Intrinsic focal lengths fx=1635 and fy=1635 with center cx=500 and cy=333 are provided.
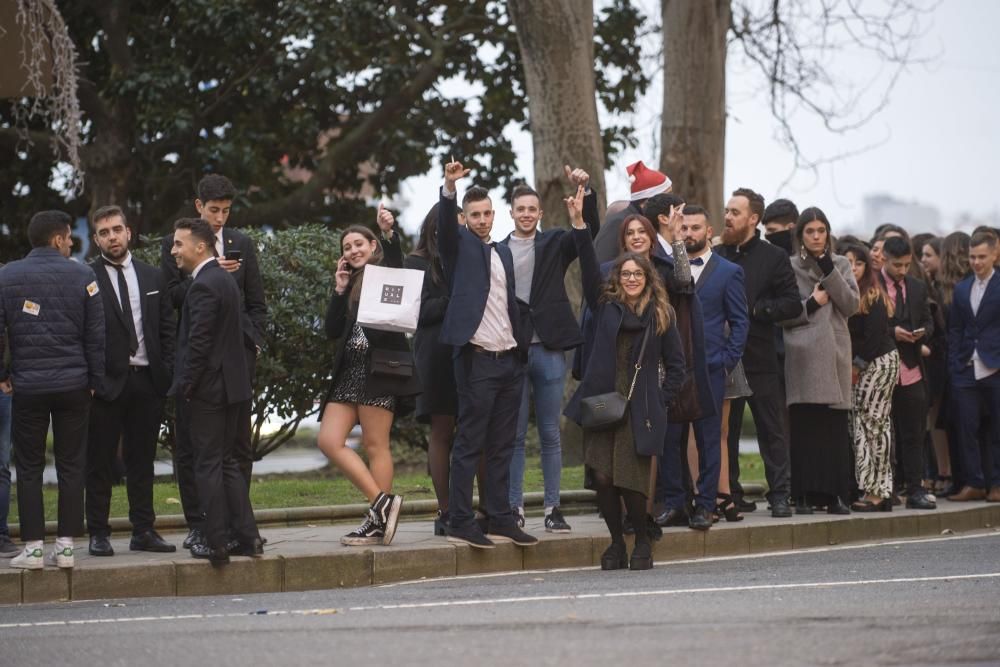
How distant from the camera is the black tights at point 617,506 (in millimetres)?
10094

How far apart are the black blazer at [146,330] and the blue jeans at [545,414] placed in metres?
2.30

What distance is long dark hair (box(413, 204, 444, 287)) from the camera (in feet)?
34.6

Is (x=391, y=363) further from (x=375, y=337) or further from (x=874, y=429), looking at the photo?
(x=874, y=429)

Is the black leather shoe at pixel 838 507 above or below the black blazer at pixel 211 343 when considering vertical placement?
below

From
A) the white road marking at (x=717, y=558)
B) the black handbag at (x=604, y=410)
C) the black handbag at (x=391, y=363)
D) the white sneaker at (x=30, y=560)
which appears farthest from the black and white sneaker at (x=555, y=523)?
the white sneaker at (x=30, y=560)

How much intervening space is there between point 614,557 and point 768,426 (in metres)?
2.51

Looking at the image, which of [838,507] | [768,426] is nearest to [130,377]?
[768,426]

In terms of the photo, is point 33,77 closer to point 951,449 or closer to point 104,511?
point 104,511

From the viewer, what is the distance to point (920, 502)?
13.2m

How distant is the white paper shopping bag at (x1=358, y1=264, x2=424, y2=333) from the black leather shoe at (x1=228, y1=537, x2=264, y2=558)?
1.48 m

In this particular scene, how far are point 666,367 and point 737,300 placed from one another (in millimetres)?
1301

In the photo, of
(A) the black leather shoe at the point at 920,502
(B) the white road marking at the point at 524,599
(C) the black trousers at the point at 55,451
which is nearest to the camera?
(B) the white road marking at the point at 524,599

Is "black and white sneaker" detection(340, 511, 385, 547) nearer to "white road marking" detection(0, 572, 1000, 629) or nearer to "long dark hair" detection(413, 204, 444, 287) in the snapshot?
"long dark hair" detection(413, 204, 444, 287)

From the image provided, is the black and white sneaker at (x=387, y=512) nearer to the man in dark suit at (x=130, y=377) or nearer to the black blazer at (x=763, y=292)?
the man in dark suit at (x=130, y=377)
